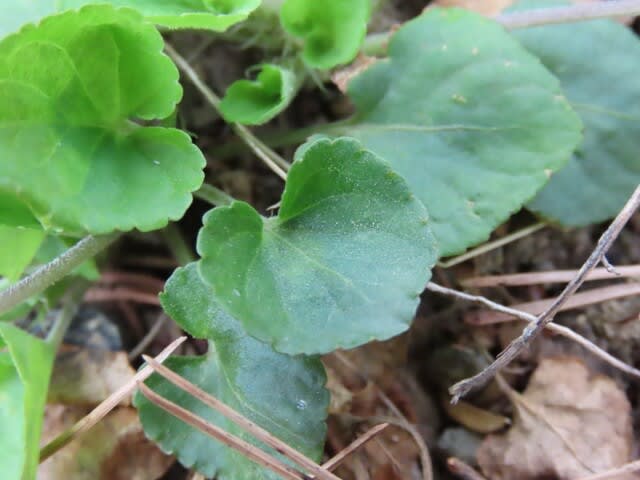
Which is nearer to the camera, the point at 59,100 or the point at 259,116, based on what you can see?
the point at 59,100

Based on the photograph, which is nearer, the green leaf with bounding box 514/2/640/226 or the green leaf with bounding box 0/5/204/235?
the green leaf with bounding box 0/5/204/235

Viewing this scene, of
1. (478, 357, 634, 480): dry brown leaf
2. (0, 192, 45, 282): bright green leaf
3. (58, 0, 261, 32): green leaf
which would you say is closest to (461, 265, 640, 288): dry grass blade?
(478, 357, 634, 480): dry brown leaf

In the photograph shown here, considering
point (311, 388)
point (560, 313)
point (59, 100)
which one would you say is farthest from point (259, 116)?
point (560, 313)

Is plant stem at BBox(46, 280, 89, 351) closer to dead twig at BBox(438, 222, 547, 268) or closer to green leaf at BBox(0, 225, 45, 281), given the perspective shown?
green leaf at BBox(0, 225, 45, 281)

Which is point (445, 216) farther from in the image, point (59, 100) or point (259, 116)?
point (59, 100)

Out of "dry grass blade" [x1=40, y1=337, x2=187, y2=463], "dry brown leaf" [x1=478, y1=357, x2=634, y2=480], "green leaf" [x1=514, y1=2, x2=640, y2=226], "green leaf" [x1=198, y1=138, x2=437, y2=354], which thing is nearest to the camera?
"green leaf" [x1=198, y1=138, x2=437, y2=354]

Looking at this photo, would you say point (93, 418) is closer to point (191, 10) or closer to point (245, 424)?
point (245, 424)

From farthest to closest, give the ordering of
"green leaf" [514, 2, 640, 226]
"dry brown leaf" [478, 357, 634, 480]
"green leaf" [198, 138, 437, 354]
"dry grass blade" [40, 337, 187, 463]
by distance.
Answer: "green leaf" [514, 2, 640, 226] → "dry brown leaf" [478, 357, 634, 480] → "dry grass blade" [40, 337, 187, 463] → "green leaf" [198, 138, 437, 354]
